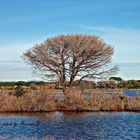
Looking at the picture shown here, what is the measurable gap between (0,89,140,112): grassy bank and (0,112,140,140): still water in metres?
3.25

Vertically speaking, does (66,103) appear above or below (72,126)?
above

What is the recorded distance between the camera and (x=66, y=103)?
39.1m

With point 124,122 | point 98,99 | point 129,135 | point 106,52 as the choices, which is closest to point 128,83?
point 106,52

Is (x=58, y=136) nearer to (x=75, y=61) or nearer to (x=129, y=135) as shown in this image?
(x=129, y=135)

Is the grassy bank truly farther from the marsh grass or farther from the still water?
the still water

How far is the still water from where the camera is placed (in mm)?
23172

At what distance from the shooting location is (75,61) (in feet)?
150

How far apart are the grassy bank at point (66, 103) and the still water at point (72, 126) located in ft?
10.7

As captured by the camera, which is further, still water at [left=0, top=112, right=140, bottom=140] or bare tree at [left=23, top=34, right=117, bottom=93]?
bare tree at [left=23, top=34, right=117, bottom=93]

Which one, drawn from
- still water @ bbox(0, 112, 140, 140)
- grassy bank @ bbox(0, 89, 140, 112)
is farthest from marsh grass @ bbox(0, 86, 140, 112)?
still water @ bbox(0, 112, 140, 140)

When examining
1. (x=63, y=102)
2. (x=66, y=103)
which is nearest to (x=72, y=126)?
(x=66, y=103)

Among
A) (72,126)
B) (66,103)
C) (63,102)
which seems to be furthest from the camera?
(63,102)

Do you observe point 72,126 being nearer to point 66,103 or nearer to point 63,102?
point 66,103

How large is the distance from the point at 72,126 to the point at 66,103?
1173 centimetres
